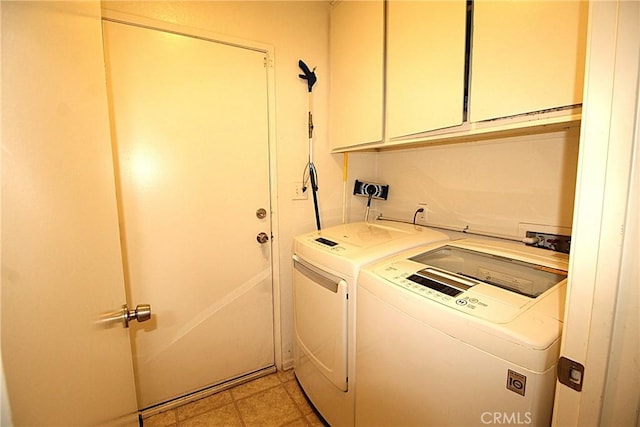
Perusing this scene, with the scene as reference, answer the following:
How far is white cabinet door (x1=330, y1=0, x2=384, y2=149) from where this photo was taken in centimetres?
139

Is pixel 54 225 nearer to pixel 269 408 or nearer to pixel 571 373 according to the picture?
pixel 571 373

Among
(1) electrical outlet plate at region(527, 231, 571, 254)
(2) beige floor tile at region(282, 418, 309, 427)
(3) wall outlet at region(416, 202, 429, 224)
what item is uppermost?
(3) wall outlet at region(416, 202, 429, 224)

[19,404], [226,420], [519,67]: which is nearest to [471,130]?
[519,67]

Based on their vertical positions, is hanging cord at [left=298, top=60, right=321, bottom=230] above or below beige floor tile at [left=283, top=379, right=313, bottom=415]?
above

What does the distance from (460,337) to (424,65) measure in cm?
108

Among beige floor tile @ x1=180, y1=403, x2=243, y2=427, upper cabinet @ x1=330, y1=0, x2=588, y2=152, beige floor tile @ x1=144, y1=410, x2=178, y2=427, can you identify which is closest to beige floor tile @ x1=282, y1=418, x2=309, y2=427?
beige floor tile @ x1=180, y1=403, x2=243, y2=427

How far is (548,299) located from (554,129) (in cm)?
78

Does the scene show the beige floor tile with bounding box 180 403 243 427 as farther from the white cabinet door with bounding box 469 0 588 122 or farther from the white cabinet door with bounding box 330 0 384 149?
the white cabinet door with bounding box 469 0 588 122

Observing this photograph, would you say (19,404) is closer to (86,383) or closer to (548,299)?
(86,383)

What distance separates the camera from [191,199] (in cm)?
149

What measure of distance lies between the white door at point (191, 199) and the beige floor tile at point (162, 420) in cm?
8

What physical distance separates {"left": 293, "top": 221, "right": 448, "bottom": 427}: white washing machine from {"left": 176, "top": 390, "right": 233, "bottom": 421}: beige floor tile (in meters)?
0.47

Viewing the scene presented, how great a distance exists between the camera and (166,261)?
4.81 feet

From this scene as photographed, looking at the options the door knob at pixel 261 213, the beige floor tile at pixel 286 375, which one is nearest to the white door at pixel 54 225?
the door knob at pixel 261 213
